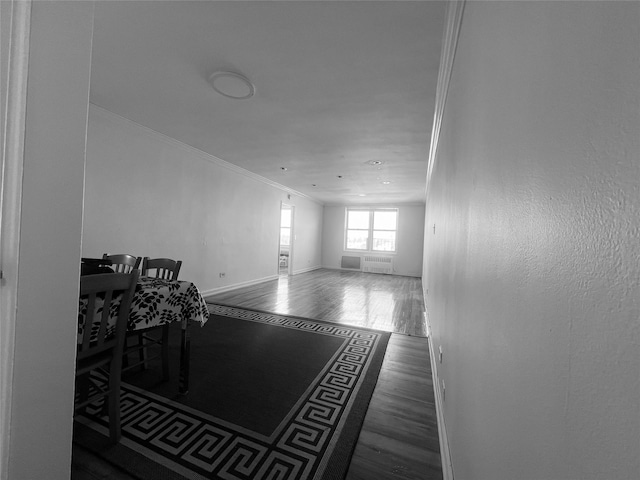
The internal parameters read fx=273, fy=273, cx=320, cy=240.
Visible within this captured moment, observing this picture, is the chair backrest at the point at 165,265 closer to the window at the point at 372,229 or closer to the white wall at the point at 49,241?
the white wall at the point at 49,241

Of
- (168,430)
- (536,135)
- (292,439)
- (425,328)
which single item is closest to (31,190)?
(536,135)

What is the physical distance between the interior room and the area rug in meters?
0.54

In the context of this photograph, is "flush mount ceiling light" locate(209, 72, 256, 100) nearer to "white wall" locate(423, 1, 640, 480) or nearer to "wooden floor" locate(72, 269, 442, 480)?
"white wall" locate(423, 1, 640, 480)

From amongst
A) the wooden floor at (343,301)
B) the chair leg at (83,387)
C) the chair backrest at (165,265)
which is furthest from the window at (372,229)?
the chair leg at (83,387)

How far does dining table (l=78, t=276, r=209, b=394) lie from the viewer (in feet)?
5.37

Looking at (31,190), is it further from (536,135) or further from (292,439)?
(292,439)

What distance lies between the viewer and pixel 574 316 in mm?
377

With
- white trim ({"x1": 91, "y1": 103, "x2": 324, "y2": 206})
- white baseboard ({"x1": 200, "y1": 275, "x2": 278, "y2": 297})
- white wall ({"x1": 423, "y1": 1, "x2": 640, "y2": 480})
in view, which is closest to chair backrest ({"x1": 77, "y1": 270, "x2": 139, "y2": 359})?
white wall ({"x1": 423, "y1": 1, "x2": 640, "y2": 480})

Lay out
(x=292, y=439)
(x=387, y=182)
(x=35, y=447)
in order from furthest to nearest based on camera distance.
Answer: (x=387, y=182) → (x=292, y=439) → (x=35, y=447)

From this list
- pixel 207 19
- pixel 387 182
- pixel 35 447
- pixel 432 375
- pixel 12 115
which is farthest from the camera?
pixel 387 182

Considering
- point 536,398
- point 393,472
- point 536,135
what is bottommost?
point 393,472

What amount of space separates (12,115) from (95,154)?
283 cm

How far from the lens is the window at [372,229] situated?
9109 millimetres

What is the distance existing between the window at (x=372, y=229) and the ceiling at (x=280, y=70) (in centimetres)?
529
